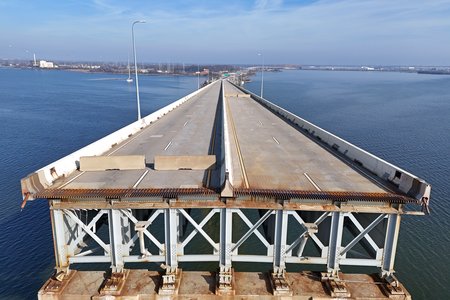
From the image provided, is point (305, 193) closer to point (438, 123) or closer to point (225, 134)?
point (225, 134)

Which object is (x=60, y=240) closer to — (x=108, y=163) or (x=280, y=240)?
(x=108, y=163)

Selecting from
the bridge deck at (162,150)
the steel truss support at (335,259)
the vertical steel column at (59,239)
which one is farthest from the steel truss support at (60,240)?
the steel truss support at (335,259)

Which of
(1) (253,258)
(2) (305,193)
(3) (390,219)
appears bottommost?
(1) (253,258)

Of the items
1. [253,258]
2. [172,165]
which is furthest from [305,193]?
[172,165]

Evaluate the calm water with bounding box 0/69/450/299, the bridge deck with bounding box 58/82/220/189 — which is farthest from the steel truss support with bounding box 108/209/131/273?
the calm water with bounding box 0/69/450/299

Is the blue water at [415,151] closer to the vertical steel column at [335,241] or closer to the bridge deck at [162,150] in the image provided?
the vertical steel column at [335,241]

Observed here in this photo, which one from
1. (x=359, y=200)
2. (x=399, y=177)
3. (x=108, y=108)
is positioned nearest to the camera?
(x=359, y=200)

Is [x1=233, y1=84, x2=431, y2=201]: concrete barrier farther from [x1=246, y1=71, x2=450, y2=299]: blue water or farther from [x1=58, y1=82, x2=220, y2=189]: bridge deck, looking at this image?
[x1=58, y1=82, x2=220, y2=189]: bridge deck
